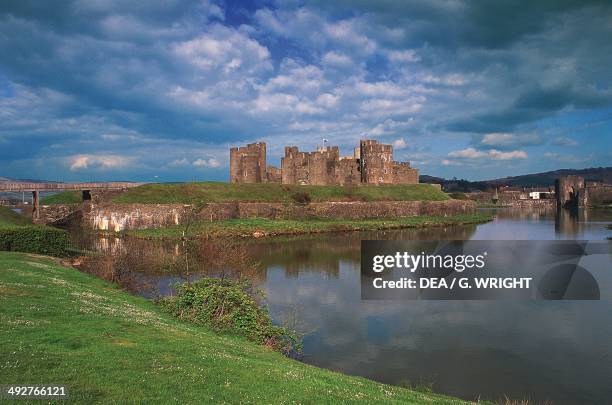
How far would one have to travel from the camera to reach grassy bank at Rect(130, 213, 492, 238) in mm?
48766

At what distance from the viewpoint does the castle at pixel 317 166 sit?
7606cm

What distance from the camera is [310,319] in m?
19.3

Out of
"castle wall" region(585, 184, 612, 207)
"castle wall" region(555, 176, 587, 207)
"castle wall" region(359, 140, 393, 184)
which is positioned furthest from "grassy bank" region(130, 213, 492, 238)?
"castle wall" region(585, 184, 612, 207)

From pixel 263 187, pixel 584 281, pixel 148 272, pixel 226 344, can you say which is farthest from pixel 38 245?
pixel 263 187

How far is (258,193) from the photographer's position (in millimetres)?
67750

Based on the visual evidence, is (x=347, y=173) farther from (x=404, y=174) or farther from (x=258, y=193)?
(x=258, y=193)

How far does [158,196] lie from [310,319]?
44846mm

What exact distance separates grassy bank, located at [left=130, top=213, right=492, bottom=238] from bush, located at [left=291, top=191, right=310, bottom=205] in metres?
4.23

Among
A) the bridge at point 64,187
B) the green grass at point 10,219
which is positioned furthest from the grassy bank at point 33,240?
the bridge at point 64,187

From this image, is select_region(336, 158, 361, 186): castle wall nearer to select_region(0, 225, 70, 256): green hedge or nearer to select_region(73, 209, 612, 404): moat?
select_region(73, 209, 612, 404): moat

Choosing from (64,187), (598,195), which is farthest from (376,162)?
(598,195)

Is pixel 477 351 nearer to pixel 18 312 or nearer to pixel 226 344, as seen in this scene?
pixel 226 344

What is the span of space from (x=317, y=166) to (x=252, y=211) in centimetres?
2112

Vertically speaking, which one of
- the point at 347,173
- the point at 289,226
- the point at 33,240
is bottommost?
the point at 289,226
